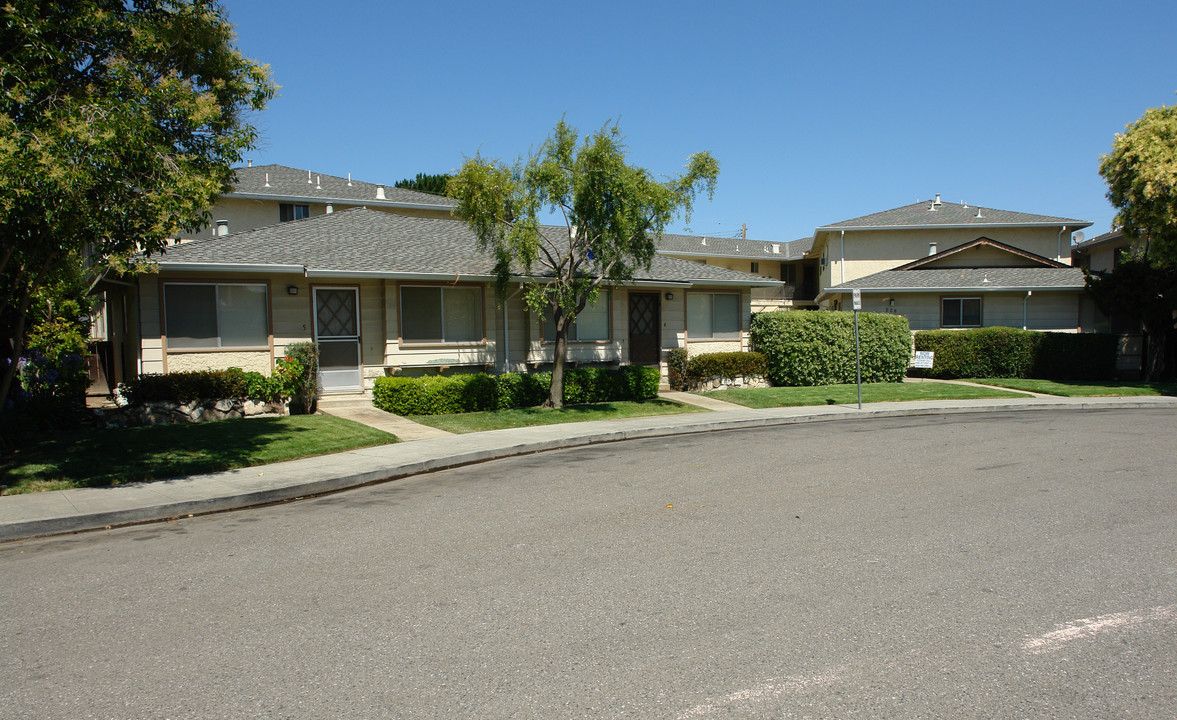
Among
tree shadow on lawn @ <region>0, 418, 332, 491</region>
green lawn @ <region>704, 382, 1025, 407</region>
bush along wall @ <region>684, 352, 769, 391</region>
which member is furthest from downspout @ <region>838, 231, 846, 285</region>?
tree shadow on lawn @ <region>0, 418, 332, 491</region>

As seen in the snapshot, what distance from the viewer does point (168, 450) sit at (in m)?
11.1

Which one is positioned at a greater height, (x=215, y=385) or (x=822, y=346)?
(x=822, y=346)

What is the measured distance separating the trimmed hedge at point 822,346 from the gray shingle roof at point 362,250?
1.55 m

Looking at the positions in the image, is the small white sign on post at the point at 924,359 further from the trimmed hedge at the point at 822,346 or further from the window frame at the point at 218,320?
the window frame at the point at 218,320

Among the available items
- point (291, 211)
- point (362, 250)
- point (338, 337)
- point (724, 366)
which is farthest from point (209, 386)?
point (291, 211)

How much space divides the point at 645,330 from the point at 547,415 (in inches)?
267

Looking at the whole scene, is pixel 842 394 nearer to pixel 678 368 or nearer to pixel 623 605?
pixel 678 368

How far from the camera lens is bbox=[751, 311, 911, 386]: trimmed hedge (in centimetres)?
2270

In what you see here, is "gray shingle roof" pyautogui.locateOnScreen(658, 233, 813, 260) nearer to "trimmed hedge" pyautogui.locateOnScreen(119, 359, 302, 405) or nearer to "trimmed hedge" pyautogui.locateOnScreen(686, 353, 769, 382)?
"trimmed hedge" pyautogui.locateOnScreen(686, 353, 769, 382)

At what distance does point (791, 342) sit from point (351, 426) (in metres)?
13.6

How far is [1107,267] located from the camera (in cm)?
3350

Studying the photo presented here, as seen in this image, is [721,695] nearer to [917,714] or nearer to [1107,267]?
[917,714]

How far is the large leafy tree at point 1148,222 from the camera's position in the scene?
66.0ft

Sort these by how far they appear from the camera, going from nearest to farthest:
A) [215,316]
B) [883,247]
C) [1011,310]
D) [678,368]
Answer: [215,316], [678,368], [1011,310], [883,247]
